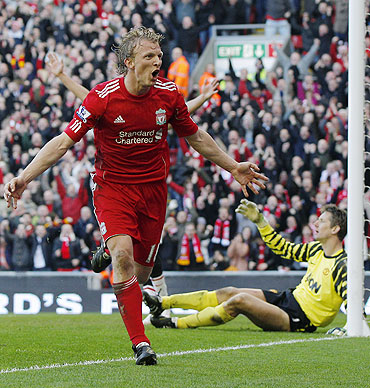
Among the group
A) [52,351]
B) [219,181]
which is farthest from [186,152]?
[52,351]

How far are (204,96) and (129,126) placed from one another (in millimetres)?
3522

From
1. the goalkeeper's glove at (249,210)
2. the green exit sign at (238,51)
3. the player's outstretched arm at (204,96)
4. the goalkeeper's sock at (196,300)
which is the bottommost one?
the goalkeeper's sock at (196,300)

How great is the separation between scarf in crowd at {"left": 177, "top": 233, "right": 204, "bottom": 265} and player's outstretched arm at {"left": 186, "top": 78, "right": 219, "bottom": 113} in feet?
16.1

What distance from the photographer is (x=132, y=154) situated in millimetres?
6070

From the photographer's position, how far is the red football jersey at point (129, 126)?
5.76 meters

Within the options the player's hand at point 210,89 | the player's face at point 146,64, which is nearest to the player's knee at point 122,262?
the player's face at point 146,64

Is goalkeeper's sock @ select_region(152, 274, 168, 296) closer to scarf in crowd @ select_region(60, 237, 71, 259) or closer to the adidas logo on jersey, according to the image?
the adidas logo on jersey

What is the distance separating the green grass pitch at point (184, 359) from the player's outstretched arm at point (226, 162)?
1296mm

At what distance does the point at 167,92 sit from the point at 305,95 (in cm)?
1113

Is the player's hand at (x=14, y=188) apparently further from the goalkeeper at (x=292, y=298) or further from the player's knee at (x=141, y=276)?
the goalkeeper at (x=292, y=298)

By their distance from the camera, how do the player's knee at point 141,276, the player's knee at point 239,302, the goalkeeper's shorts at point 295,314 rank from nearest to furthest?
the player's knee at point 141,276 → the player's knee at point 239,302 → the goalkeeper's shorts at point 295,314

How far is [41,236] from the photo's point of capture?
1461 cm

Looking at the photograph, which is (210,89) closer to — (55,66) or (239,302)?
(55,66)

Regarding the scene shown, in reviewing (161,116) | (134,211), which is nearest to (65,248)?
(134,211)
